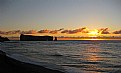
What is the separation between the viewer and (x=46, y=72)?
70.7ft

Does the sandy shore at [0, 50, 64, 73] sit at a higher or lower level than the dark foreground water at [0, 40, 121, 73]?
higher

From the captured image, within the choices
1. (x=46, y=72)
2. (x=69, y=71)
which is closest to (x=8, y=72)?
(x=46, y=72)

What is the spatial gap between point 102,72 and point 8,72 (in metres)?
9.17

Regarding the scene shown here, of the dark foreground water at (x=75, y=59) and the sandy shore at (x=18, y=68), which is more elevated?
the sandy shore at (x=18, y=68)

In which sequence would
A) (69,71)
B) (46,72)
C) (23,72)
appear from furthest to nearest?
(69,71) < (46,72) < (23,72)

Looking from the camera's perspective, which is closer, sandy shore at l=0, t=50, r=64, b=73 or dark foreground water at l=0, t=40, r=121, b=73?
sandy shore at l=0, t=50, r=64, b=73

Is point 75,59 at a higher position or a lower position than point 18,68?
lower

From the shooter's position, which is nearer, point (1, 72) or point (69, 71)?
point (1, 72)

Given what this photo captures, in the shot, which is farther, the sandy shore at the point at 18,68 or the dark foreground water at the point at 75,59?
the dark foreground water at the point at 75,59

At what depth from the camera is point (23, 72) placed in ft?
61.4

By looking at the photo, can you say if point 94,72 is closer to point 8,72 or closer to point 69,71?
point 69,71

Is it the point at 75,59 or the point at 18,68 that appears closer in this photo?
the point at 18,68

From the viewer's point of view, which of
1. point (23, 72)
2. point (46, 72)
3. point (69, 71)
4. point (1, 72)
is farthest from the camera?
point (69, 71)

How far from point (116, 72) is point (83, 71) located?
9.71ft
